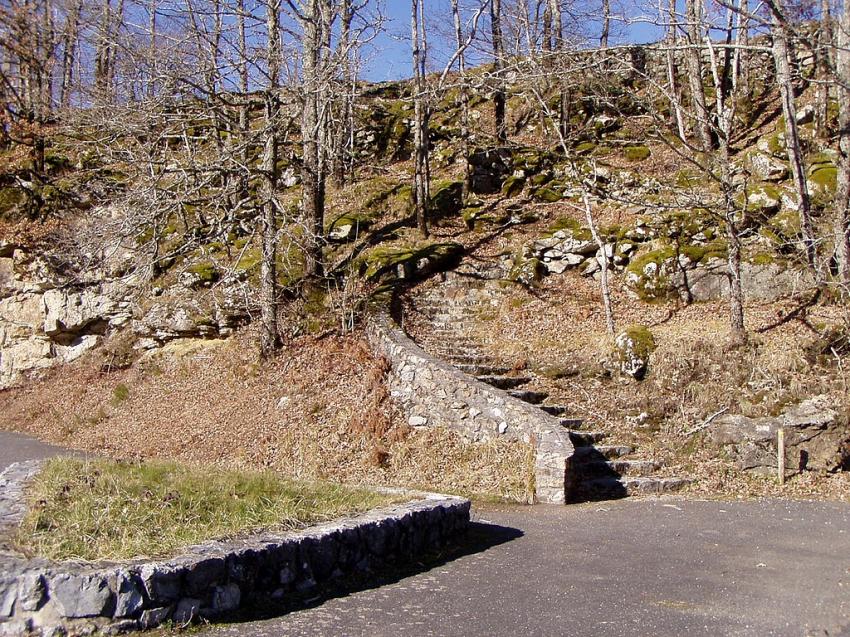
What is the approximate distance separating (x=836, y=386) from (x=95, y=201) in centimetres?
2114

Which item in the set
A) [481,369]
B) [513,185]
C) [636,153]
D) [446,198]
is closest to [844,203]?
[481,369]

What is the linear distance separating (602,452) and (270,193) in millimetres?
8496

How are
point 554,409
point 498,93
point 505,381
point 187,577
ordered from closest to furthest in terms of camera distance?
point 187,577 < point 554,409 < point 505,381 < point 498,93

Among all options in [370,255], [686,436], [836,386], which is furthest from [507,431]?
[370,255]

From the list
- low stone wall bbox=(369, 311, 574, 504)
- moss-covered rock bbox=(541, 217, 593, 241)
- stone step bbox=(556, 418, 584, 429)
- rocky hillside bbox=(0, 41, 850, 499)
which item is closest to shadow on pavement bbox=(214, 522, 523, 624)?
low stone wall bbox=(369, 311, 574, 504)

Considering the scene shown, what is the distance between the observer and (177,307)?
18562 millimetres

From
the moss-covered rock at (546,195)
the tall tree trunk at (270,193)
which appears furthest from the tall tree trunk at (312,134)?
the moss-covered rock at (546,195)

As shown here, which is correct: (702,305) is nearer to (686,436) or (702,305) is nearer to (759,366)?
(759,366)

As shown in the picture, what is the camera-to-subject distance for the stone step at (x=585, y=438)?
12.3 meters

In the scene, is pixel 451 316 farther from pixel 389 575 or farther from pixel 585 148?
pixel 389 575

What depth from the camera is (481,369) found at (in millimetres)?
14695

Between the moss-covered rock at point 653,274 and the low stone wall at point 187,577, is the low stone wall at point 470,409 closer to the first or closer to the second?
the low stone wall at point 187,577

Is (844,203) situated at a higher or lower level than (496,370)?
higher

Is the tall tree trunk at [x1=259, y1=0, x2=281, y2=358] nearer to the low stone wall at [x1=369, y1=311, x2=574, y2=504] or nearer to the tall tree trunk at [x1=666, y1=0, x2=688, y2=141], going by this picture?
the low stone wall at [x1=369, y1=311, x2=574, y2=504]
